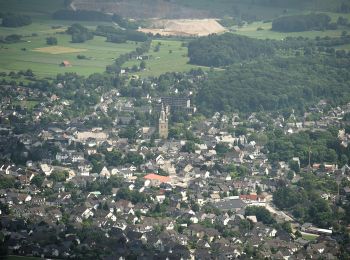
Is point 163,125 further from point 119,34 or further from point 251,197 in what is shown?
point 119,34

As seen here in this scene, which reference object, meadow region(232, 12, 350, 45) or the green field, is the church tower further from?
the green field

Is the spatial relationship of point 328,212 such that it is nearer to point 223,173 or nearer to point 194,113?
point 223,173

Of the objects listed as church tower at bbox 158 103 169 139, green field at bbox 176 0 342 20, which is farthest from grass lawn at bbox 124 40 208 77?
green field at bbox 176 0 342 20

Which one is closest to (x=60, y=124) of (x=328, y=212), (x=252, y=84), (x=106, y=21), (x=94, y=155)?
(x=94, y=155)

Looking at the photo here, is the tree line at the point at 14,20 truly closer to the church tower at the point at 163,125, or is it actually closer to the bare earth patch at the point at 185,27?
the bare earth patch at the point at 185,27

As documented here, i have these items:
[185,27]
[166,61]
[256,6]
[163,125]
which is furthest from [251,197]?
[256,6]
